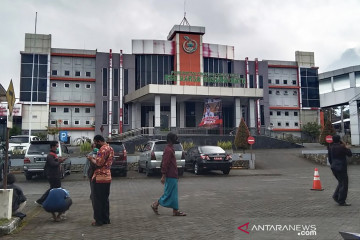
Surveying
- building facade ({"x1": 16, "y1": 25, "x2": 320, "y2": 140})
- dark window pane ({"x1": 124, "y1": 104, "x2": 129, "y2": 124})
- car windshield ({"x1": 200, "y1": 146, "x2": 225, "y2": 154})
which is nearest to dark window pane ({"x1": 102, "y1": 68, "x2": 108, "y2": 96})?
building facade ({"x1": 16, "y1": 25, "x2": 320, "y2": 140})

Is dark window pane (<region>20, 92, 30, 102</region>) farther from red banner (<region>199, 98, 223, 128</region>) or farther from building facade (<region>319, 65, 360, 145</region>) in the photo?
building facade (<region>319, 65, 360, 145</region>)

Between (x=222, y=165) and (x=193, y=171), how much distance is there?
2.05m

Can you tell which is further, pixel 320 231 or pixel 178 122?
pixel 178 122

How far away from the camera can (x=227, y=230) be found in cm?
623

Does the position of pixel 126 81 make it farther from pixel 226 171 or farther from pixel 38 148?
pixel 38 148

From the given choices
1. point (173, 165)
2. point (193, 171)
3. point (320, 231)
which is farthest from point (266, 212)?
point (193, 171)

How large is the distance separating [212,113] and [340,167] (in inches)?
1018

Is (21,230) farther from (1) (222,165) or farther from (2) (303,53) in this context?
(2) (303,53)

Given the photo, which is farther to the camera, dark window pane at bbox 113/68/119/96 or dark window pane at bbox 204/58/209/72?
dark window pane at bbox 204/58/209/72

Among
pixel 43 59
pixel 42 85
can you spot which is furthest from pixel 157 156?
pixel 43 59

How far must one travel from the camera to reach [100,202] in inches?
267

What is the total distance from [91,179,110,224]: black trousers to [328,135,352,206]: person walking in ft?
19.3

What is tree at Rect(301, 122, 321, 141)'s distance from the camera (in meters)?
46.6

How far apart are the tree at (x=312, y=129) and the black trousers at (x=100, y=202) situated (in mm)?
44408
